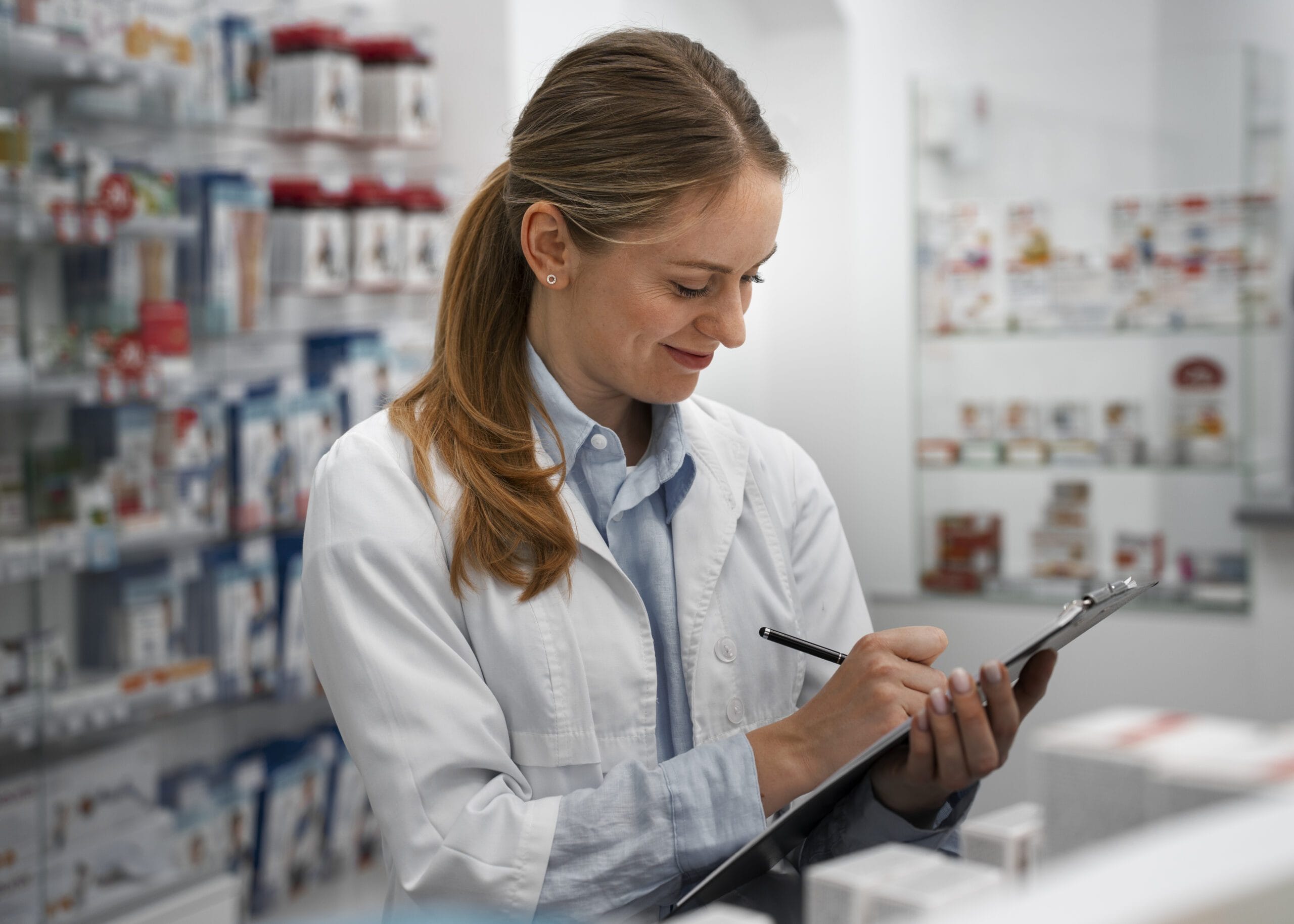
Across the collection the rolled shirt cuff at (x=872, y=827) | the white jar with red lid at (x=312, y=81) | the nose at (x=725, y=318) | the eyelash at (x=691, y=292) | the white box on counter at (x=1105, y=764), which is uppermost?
the white jar with red lid at (x=312, y=81)

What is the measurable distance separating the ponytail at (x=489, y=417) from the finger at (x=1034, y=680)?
46 cm

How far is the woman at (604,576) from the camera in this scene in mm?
1148

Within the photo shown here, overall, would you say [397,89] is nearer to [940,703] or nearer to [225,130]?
[225,130]

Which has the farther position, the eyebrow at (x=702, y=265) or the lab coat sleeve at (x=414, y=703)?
the eyebrow at (x=702, y=265)

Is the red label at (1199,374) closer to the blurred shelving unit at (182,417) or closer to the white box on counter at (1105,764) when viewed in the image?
the blurred shelving unit at (182,417)

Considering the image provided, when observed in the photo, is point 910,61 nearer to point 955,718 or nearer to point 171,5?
point 171,5

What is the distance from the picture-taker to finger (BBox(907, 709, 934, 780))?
3.40 feet

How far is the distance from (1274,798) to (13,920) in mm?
2608

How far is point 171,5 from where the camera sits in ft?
9.44

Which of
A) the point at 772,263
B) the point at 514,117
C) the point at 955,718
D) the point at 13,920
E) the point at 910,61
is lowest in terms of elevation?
the point at 13,920

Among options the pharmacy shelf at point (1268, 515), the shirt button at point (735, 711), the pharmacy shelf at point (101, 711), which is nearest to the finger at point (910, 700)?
the shirt button at point (735, 711)

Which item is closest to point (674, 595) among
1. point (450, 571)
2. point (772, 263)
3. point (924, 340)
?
point (450, 571)

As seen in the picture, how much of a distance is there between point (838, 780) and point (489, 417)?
571mm

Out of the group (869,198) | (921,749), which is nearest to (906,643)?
(921,749)
